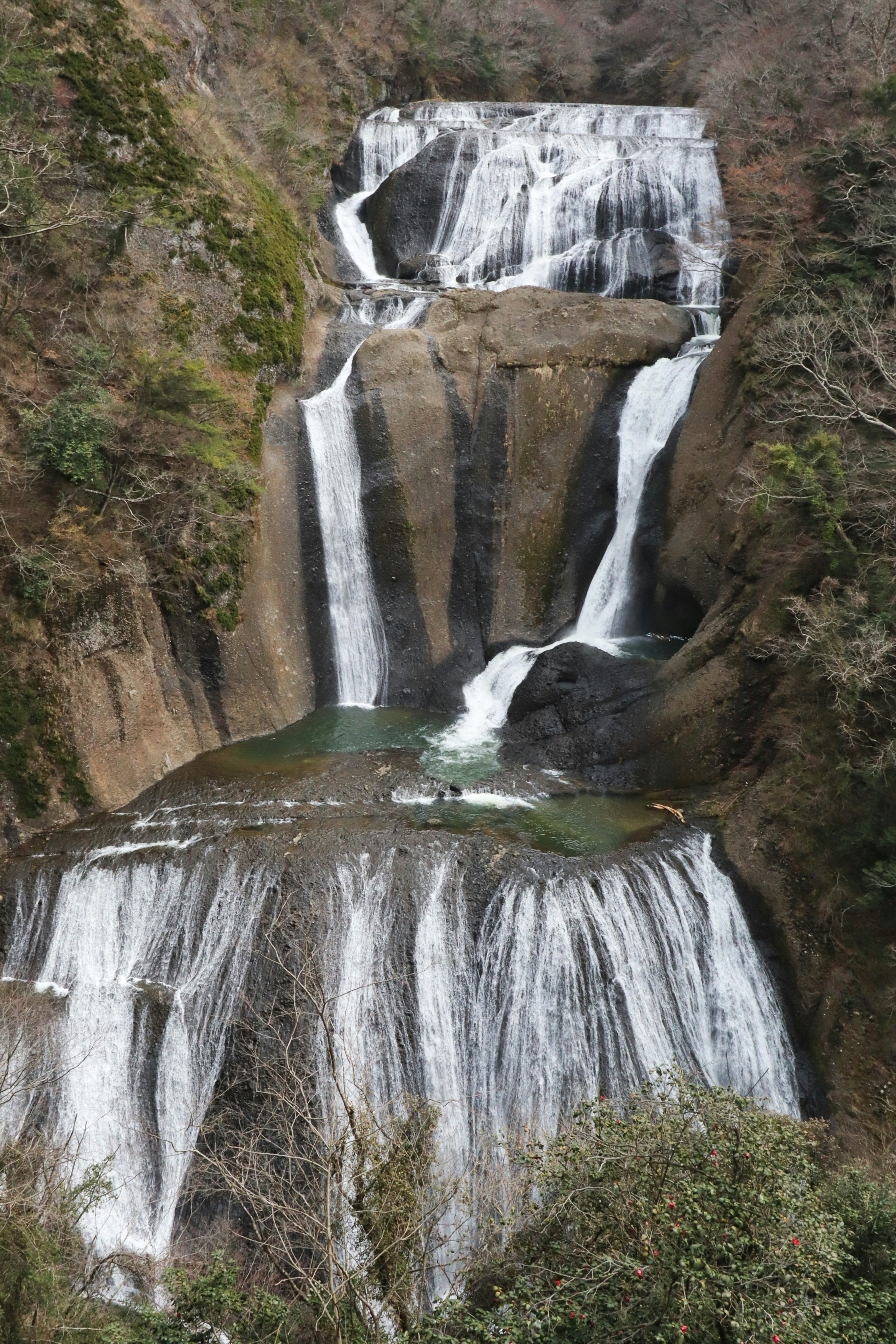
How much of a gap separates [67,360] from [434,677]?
9.74 meters

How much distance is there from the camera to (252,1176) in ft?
34.0

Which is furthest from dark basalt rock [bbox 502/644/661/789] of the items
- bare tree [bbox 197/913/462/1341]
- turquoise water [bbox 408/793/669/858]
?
bare tree [bbox 197/913/462/1341]

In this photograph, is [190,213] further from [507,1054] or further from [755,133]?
[507,1054]

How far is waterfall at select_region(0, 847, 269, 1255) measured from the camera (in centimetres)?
1073

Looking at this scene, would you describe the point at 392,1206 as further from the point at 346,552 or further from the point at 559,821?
the point at 346,552

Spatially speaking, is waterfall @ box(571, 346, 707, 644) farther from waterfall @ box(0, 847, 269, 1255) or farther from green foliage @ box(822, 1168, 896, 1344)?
green foliage @ box(822, 1168, 896, 1344)

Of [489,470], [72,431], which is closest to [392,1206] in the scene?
[72,431]

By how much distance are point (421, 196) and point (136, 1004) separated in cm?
2336

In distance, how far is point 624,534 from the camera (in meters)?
18.9

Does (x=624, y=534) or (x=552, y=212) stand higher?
(x=552, y=212)

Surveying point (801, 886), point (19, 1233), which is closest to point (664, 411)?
point (801, 886)

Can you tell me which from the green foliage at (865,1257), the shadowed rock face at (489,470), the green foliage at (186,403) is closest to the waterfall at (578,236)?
the shadowed rock face at (489,470)

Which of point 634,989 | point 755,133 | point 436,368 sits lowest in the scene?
point 634,989

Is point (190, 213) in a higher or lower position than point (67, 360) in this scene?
higher
